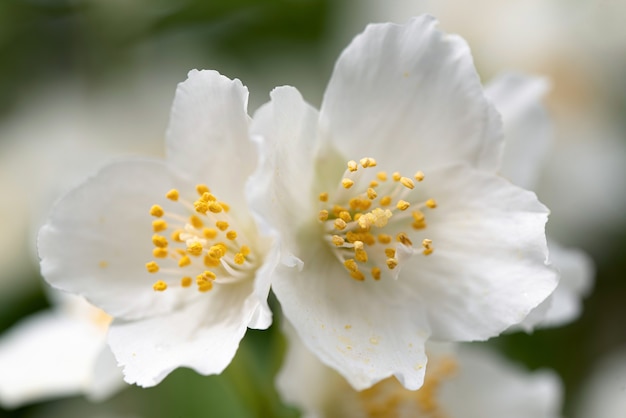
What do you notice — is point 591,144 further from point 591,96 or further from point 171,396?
point 171,396

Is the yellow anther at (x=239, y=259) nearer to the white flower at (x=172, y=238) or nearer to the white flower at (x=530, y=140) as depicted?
the white flower at (x=172, y=238)

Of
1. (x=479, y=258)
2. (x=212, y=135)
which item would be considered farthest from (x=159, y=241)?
(x=479, y=258)

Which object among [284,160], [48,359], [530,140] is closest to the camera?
[284,160]

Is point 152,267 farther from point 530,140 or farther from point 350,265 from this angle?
point 530,140

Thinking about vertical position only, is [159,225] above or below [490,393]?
above

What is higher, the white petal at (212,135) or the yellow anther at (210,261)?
the white petal at (212,135)

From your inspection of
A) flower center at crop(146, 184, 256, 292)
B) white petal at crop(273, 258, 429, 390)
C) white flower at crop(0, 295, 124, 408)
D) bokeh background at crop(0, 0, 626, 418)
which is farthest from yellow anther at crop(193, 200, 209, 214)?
bokeh background at crop(0, 0, 626, 418)

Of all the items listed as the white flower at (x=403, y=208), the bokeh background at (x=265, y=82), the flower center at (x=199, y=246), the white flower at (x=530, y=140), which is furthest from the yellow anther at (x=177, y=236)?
the bokeh background at (x=265, y=82)
